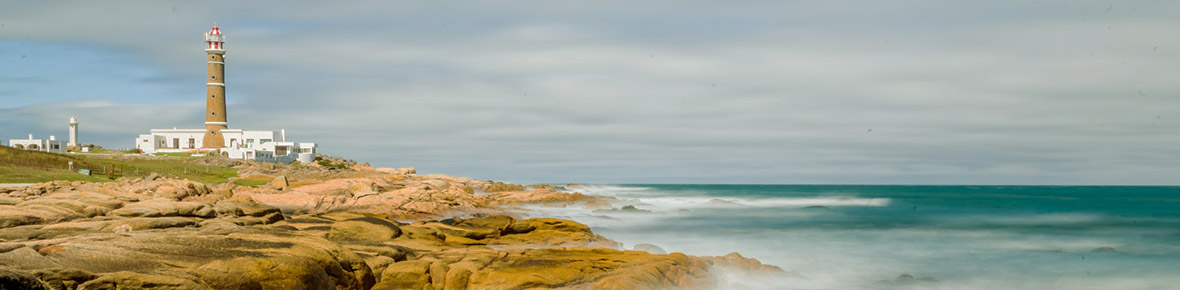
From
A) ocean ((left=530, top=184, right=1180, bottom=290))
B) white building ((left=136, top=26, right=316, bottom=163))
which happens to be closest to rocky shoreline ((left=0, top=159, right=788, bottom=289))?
ocean ((left=530, top=184, right=1180, bottom=290))

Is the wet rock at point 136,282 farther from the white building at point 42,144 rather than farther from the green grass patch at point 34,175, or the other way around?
the white building at point 42,144

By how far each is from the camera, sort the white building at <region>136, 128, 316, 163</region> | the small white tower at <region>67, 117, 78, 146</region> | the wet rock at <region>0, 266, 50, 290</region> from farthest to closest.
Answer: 1. the small white tower at <region>67, 117, 78, 146</region>
2. the white building at <region>136, 128, 316, 163</region>
3. the wet rock at <region>0, 266, 50, 290</region>

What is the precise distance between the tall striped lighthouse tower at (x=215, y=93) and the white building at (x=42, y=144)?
14.0 metres

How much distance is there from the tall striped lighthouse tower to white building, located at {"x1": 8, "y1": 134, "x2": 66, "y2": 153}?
551 inches

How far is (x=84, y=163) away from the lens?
5262 centimetres

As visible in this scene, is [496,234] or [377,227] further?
[496,234]

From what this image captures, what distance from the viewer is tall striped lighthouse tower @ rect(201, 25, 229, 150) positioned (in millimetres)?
80875

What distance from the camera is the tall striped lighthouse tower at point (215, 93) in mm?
80875

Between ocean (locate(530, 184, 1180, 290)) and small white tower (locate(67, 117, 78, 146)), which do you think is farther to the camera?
small white tower (locate(67, 117, 78, 146))

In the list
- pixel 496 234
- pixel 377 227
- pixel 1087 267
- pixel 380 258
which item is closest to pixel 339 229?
pixel 377 227

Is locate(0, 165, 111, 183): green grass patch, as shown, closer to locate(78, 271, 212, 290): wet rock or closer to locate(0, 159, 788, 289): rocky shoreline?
locate(0, 159, 788, 289): rocky shoreline

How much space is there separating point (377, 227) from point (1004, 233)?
115 ft

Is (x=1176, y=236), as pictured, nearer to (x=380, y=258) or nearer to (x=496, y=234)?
(x=496, y=234)

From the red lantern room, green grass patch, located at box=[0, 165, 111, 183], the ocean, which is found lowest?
the ocean
